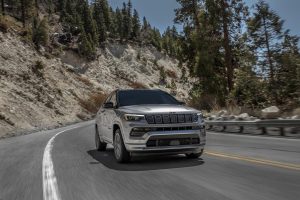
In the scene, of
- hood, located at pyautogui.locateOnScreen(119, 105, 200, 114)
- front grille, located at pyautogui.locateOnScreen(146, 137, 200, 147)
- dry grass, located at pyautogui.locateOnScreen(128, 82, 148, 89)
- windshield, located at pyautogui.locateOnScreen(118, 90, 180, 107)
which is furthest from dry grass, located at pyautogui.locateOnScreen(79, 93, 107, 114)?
front grille, located at pyautogui.locateOnScreen(146, 137, 200, 147)

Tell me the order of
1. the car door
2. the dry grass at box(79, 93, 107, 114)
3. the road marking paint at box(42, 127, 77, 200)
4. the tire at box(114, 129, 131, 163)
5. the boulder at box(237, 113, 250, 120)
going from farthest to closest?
the dry grass at box(79, 93, 107, 114) < the boulder at box(237, 113, 250, 120) < the car door < the tire at box(114, 129, 131, 163) < the road marking paint at box(42, 127, 77, 200)

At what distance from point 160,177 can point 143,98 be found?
11.9 ft

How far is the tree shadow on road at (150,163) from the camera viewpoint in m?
9.52

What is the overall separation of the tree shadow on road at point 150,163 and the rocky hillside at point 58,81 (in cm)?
1969

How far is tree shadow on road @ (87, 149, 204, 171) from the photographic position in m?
9.52

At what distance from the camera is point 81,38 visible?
94000 millimetres

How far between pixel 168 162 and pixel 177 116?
1.13 meters

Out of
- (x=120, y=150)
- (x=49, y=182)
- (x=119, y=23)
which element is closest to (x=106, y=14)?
(x=119, y=23)

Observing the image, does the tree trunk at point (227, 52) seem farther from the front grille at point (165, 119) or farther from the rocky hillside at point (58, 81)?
the front grille at point (165, 119)

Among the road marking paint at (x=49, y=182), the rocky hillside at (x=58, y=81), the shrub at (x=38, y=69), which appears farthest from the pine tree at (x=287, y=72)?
the shrub at (x=38, y=69)

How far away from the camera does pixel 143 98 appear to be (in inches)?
449

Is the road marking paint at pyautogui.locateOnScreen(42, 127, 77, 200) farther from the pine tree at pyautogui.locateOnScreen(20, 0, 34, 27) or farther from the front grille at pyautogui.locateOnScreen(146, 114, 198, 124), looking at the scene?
the pine tree at pyautogui.locateOnScreen(20, 0, 34, 27)

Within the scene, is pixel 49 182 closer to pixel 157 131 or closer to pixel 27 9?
pixel 157 131

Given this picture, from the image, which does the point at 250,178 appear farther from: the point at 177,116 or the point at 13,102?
the point at 13,102
